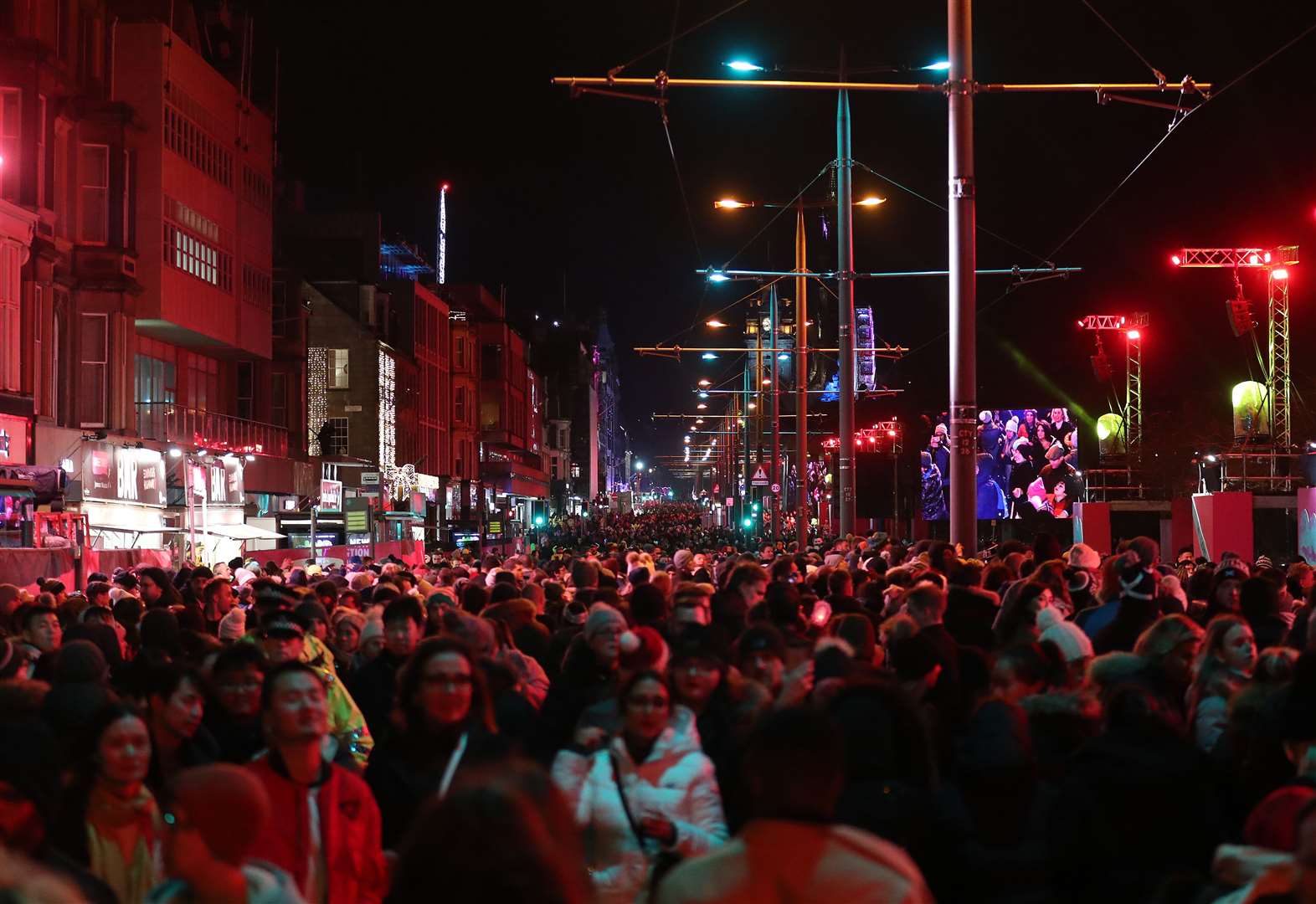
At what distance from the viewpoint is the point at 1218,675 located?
761 centimetres

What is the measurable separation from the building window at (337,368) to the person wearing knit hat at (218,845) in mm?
61209

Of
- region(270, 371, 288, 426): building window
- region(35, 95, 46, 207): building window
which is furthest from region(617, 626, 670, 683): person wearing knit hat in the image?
region(270, 371, 288, 426): building window

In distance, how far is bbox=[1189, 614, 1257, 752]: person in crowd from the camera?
7.29m

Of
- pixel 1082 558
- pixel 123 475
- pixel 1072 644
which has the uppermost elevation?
pixel 123 475

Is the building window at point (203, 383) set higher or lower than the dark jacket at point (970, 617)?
higher

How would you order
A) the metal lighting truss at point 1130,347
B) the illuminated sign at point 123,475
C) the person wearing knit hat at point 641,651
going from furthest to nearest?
the metal lighting truss at point 1130,347 → the illuminated sign at point 123,475 → the person wearing knit hat at point 641,651

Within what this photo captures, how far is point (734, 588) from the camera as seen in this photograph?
11.8 metres

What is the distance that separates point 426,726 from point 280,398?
49.3 m

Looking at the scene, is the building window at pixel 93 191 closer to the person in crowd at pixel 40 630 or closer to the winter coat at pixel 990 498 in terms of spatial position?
the person in crowd at pixel 40 630

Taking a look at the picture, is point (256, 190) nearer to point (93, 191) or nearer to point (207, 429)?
point (207, 429)

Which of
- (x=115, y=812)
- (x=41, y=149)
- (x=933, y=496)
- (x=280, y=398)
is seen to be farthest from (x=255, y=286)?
(x=115, y=812)

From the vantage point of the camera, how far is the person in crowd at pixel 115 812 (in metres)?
5.34

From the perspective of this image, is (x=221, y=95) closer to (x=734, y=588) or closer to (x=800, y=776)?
(x=734, y=588)

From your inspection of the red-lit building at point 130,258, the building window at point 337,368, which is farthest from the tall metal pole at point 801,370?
the building window at point 337,368
